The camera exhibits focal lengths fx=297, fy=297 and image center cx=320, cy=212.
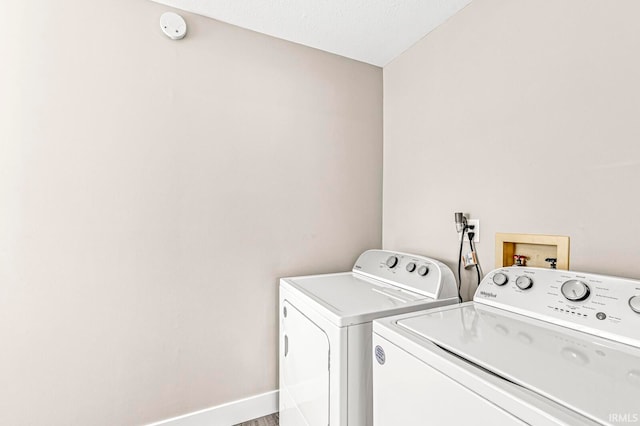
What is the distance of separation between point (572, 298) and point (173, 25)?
6.81ft

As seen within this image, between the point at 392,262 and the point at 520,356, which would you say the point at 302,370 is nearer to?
the point at 392,262

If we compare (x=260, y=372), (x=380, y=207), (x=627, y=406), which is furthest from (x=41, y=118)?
(x=627, y=406)

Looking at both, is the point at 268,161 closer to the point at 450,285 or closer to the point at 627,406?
the point at 450,285

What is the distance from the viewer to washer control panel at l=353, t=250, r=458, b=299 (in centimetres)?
136

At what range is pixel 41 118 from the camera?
4.35 feet

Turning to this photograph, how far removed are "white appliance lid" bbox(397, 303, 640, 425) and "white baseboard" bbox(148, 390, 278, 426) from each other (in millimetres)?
1213

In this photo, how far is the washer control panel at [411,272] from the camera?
136 cm

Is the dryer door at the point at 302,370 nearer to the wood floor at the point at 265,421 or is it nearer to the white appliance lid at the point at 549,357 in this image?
the wood floor at the point at 265,421

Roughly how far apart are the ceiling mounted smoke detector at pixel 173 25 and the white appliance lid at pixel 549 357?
1731 millimetres

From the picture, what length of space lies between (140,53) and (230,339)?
158cm

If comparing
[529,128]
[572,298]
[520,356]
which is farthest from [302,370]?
[529,128]

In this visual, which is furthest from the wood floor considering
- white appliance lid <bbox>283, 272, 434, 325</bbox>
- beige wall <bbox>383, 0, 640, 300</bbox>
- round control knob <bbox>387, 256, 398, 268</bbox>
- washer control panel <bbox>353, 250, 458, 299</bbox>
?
beige wall <bbox>383, 0, 640, 300</bbox>

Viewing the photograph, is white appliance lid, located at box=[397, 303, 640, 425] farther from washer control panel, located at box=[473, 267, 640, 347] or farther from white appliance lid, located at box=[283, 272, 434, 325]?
white appliance lid, located at box=[283, 272, 434, 325]

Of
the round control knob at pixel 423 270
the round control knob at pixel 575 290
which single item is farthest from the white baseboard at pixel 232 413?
the round control knob at pixel 575 290
